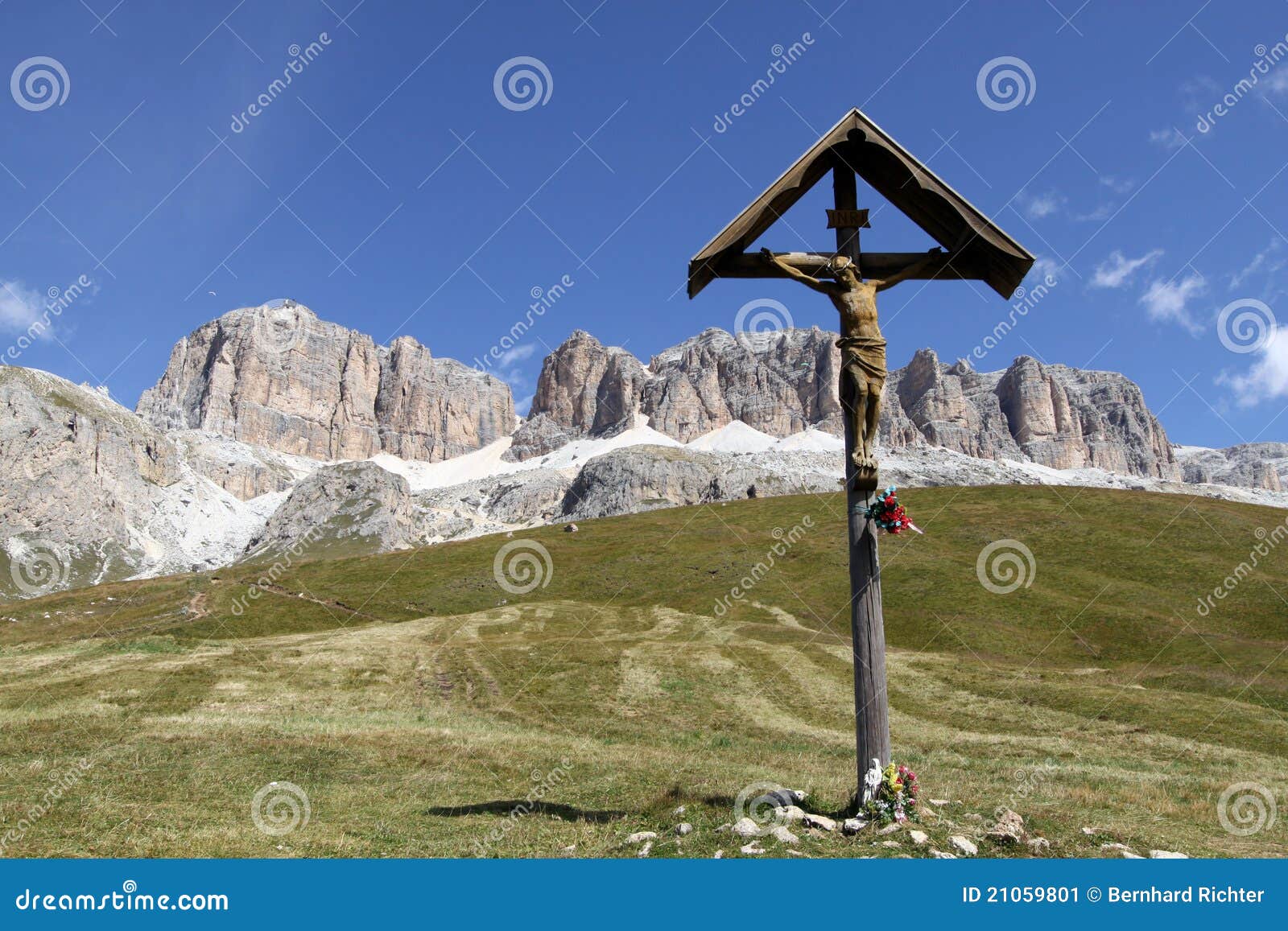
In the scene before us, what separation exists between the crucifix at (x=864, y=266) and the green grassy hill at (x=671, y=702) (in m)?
2.82

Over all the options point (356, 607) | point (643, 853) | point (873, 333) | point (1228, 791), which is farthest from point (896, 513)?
point (356, 607)

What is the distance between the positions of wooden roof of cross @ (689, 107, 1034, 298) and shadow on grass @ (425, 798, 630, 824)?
8.68 meters

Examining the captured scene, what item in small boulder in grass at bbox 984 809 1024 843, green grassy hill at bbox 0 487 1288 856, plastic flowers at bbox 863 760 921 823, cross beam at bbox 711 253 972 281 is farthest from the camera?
cross beam at bbox 711 253 972 281

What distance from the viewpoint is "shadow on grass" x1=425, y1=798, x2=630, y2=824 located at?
12172 millimetres

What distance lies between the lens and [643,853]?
9.54m

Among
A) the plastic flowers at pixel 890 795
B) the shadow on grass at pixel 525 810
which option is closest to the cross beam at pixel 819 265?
the plastic flowers at pixel 890 795

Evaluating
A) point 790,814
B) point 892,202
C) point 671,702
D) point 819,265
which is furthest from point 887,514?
point 671,702

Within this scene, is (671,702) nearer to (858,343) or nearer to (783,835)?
(783,835)

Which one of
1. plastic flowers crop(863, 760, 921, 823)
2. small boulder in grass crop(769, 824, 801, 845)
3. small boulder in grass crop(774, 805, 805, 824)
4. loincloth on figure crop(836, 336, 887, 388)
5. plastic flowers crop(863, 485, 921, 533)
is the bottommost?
small boulder in grass crop(769, 824, 801, 845)

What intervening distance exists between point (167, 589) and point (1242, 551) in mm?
144883

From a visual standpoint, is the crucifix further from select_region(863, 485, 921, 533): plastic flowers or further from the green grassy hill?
the green grassy hill

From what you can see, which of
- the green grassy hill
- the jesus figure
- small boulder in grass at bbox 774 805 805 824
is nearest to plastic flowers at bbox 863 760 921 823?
the green grassy hill

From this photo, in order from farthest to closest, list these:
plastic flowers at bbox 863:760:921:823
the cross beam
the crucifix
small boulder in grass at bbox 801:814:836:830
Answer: the cross beam
the crucifix
plastic flowers at bbox 863:760:921:823
small boulder in grass at bbox 801:814:836:830

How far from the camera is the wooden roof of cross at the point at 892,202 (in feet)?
40.2
